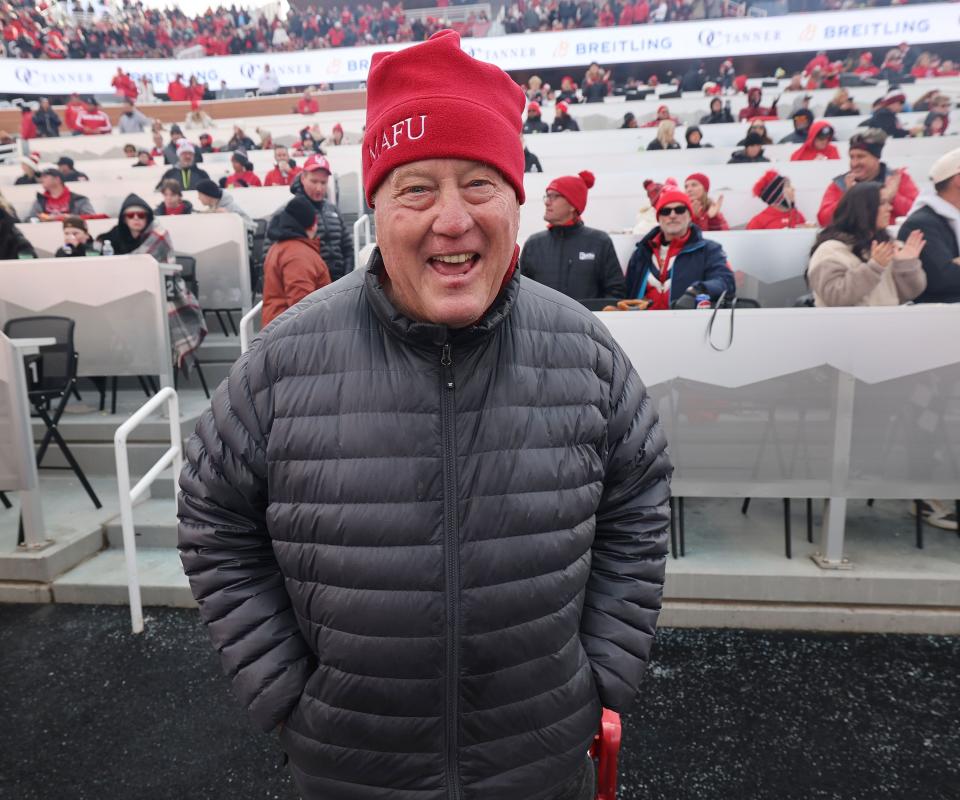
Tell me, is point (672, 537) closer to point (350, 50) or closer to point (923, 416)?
point (923, 416)

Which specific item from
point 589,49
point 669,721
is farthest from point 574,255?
point 589,49

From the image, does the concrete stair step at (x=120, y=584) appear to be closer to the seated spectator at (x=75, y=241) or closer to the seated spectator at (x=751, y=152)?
the seated spectator at (x=75, y=241)

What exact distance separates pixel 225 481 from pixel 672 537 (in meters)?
3.13

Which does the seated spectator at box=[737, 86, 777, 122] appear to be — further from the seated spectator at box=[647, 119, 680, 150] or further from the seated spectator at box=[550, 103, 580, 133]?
the seated spectator at box=[647, 119, 680, 150]

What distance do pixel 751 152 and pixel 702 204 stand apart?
385 centimetres

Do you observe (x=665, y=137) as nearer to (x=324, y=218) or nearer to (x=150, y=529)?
(x=324, y=218)

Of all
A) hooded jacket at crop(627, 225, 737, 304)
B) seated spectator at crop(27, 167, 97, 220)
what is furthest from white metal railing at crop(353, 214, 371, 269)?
seated spectator at crop(27, 167, 97, 220)

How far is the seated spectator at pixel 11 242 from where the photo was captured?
21.0ft

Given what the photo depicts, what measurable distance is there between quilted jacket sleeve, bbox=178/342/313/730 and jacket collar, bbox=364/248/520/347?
9.7 inches

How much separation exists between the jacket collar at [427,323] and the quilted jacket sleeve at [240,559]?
0.25m

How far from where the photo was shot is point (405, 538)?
4.13 feet

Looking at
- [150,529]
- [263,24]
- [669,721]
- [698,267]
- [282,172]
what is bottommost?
[669,721]

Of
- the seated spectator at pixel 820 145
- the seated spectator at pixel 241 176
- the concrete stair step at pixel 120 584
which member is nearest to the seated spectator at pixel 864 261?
the concrete stair step at pixel 120 584

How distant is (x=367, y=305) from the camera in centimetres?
136
